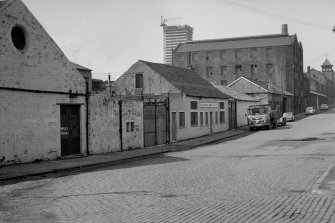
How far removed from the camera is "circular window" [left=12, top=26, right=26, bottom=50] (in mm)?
17969

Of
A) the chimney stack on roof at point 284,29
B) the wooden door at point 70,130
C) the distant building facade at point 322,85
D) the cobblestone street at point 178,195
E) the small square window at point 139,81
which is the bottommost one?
the cobblestone street at point 178,195

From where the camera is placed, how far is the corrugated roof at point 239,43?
85.8 metres

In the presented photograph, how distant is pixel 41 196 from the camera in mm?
10727

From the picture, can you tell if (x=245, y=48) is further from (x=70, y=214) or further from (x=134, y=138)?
(x=70, y=214)

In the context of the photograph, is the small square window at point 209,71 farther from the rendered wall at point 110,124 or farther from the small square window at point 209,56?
the rendered wall at point 110,124

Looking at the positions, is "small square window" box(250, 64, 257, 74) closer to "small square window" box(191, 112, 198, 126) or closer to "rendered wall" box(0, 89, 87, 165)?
"small square window" box(191, 112, 198, 126)

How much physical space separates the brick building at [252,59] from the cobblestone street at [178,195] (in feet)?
219

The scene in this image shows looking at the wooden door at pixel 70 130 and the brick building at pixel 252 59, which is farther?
the brick building at pixel 252 59

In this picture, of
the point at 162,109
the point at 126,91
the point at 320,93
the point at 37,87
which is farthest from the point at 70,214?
the point at 320,93

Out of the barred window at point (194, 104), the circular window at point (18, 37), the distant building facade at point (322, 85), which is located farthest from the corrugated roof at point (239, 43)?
the circular window at point (18, 37)

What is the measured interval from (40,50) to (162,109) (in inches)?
471

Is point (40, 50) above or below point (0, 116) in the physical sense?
above

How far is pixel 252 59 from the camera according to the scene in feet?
284

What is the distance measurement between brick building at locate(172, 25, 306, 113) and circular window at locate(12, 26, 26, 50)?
6471cm
